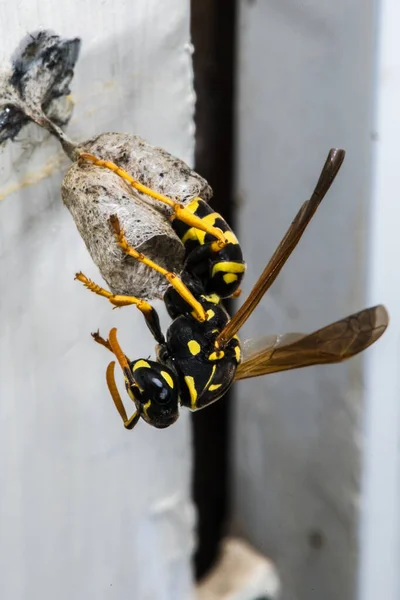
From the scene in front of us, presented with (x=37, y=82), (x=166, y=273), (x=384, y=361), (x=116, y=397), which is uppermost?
(x=37, y=82)

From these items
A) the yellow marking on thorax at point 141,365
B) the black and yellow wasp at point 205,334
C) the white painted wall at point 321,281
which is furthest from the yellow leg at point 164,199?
the white painted wall at point 321,281

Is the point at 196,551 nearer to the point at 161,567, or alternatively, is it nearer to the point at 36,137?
the point at 161,567

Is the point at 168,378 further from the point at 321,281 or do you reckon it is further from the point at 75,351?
the point at 321,281

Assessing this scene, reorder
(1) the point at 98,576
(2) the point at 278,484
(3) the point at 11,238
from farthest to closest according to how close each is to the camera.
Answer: (2) the point at 278,484, (1) the point at 98,576, (3) the point at 11,238

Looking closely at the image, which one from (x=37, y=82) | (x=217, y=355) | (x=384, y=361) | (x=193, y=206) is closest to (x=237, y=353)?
(x=217, y=355)

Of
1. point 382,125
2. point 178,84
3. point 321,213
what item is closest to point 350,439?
point 321,213

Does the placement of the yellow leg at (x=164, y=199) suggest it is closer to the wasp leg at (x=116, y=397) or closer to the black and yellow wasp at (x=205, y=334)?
the black and yellow wasp at (x=205, y=334)
